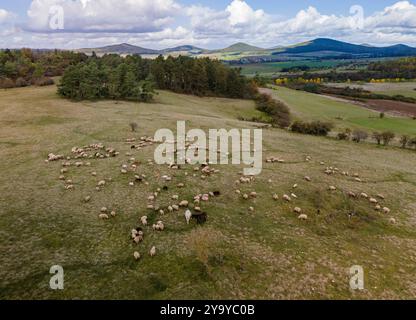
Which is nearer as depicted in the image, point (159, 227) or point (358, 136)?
point (159, 227)

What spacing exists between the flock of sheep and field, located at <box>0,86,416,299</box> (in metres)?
0.36

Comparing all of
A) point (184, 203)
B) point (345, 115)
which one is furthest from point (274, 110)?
point (184, 203)

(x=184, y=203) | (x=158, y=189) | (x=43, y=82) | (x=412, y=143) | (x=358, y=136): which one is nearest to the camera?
(x=184, y=203)

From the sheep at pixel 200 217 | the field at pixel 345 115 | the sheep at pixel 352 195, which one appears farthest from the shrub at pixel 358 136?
the sheep at pixel 200 217

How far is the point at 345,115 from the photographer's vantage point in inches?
3369

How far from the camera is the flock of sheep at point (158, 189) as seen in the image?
1919cm

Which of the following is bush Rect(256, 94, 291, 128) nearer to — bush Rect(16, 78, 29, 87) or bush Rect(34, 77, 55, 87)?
bush Rect(34, 77, 55, 87)

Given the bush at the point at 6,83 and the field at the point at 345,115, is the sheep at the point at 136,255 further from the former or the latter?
the bush at the point at 6,83

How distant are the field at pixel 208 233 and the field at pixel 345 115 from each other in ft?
133

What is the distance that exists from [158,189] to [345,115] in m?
75.0

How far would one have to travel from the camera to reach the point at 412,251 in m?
18.0

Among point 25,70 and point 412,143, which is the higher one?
point 25,70

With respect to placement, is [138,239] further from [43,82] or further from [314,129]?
[43,82]

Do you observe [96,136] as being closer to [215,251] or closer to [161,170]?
[161,170]
